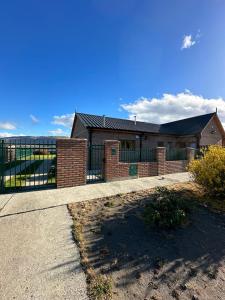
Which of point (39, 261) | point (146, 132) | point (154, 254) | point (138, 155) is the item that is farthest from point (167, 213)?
point (146, 132)

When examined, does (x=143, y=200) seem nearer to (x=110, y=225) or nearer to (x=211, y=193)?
(x=110, y=225)

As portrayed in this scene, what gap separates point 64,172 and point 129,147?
1040cm

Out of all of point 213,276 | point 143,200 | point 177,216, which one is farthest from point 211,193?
point 213,276

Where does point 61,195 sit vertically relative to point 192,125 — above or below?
below

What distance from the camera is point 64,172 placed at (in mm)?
7180

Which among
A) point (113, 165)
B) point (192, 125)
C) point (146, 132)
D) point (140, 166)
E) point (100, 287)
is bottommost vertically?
point (100, 287)

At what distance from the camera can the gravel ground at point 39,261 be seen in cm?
228

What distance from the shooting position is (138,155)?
1052 cm

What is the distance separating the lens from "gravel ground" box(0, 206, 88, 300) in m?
2.28

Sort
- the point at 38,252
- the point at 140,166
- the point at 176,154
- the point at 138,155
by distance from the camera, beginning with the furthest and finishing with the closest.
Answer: the point at 176,154
the point at 138,155
the point at 140,166
the point at 38,252

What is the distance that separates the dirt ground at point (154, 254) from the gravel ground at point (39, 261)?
0.32m

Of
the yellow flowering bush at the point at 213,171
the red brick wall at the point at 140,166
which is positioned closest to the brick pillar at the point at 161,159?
the red brick wall at the point at 140,166

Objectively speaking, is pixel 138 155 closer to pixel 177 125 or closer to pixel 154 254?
pixel 154 254

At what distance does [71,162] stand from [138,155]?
4.64 meters
